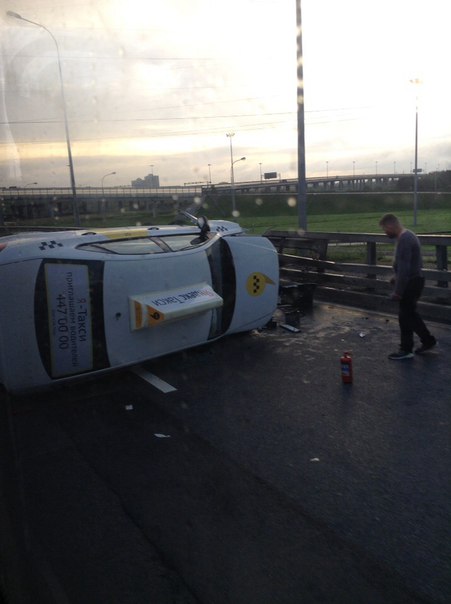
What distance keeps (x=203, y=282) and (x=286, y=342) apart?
1683 mm

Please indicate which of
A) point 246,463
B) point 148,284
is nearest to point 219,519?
point 246,463

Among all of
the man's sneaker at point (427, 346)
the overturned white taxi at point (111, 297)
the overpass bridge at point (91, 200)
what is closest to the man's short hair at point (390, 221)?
the man's sneaker at point (427, 346)

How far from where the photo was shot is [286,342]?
8.09 metres

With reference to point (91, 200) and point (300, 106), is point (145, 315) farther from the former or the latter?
point (91, 200)

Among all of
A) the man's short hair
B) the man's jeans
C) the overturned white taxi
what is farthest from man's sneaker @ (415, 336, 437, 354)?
the overturned white taxi

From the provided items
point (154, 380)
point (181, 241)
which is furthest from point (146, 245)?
point (154, 380)

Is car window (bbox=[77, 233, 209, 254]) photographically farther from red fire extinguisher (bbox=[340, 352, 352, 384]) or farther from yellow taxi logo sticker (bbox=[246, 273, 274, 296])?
red fire extinguisher (bbox=[340, 352, 352, 384])

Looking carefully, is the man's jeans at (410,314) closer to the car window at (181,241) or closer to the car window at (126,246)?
the car window at (181,241)

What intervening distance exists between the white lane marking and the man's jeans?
9.41 feet

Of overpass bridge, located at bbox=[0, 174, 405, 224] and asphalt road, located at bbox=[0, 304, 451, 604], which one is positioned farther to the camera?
overpass bridge, located at bbox=[0, 174, 405, 224]

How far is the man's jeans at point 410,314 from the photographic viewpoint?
6895mm

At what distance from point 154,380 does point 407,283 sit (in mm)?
3163

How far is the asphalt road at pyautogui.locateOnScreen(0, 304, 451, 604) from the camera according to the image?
3047 millimetres

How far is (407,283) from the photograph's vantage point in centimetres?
686
